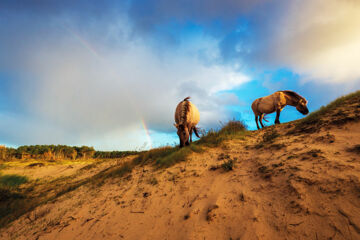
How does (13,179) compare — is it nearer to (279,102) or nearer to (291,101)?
(279,102)

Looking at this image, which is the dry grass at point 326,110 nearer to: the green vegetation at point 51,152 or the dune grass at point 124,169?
the dune grass at point 124,169

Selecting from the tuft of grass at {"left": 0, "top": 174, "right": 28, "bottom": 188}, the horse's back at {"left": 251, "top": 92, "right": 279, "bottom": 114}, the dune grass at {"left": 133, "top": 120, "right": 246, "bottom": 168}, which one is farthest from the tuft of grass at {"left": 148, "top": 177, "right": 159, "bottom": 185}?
the tuft of grass at {"left": 0, "top": 174, "right": 28, "bottom": 188}

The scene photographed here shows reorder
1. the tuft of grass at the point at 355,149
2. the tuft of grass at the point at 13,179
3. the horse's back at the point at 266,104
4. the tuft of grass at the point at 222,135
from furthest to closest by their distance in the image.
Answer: the tuft of grass at the point at 13,179 < the horse's back at the point at 266,104 < the tuft of grass at the point at 222,135 < the tuft of grass at the point at 355,149

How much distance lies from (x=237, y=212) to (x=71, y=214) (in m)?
4.27

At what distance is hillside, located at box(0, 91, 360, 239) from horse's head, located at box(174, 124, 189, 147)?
1.15 meters

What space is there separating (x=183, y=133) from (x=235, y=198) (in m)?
4.32

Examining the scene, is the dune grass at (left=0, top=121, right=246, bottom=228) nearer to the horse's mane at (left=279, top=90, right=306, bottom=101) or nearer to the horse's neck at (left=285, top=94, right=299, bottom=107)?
the horse's neck at (left=285, top=94, right=299, bottom=107)

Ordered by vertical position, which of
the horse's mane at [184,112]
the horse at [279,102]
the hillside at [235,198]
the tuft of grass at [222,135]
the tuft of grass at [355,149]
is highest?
the horse at [279,102]

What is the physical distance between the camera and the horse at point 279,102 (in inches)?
353

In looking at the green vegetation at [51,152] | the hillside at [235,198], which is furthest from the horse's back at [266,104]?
the green vegetation at [51,152]

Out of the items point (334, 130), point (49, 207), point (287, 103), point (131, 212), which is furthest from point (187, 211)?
point (287, 103)

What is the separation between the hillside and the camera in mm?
1910

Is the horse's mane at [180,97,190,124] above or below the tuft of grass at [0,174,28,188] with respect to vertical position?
above

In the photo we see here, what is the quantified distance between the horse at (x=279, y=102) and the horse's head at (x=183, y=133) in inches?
232
